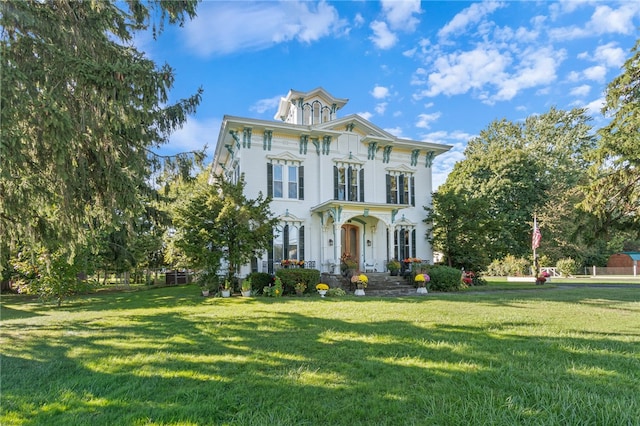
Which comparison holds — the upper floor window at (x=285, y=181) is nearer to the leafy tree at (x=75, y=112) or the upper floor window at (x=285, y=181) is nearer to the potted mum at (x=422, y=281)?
the potted mum at (x=422, y=281)

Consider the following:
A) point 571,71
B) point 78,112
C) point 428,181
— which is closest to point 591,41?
point 571,71

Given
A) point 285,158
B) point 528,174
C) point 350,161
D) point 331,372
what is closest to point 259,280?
point 285,158

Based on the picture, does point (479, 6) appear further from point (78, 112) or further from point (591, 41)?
point (78, 112)

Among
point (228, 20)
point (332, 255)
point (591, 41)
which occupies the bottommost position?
point (332, 255)

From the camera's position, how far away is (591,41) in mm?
11359

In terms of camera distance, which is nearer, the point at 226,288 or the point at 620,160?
the point at 620,160

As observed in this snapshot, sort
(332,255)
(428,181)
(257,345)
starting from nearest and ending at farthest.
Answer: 1. (257,345)
2. (332,255)
3. (428,181)

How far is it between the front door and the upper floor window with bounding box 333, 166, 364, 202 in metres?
1.61

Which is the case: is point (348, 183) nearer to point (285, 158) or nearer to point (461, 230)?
point (285, 158)

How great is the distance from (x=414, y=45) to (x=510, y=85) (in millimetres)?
4600

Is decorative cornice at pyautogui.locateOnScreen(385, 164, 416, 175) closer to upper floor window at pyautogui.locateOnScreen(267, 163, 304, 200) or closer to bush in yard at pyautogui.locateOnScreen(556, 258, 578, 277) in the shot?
upper floor window at pyautogui.locateOnScreen(267, 163, 304, 200)

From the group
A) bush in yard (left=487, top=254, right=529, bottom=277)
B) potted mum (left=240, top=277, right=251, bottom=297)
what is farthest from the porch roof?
bush in yard (left=487, top=254, right=529, bottom=277)

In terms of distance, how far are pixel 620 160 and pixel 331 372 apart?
548 inches

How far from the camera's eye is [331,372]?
13.0 feet
